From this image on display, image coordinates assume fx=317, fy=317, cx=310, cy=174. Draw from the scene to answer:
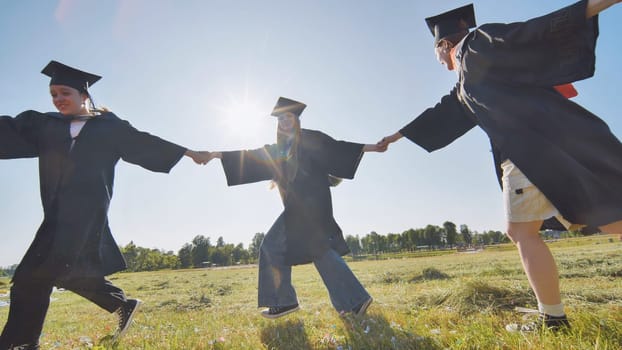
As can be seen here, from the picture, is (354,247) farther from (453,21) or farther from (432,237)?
(453,21)

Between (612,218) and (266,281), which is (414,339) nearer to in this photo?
(612,218)

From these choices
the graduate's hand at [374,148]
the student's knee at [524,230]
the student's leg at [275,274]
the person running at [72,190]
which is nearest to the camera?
the student's knee at [524,230]

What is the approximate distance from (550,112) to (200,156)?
3.98 m

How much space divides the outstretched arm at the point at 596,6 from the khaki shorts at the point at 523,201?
111 cm

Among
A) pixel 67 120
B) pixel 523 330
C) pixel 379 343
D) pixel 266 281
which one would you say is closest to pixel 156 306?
pixel 266 281

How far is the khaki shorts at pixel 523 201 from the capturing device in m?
2.36

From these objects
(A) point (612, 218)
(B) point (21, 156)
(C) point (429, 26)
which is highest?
(C) point (429, 26)

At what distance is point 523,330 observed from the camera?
241 cm

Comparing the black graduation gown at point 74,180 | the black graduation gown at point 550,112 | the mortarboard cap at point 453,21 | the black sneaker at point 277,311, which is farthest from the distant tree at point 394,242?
the black graduation gown at point 550,112

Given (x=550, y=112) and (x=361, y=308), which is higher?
(x=550, y=112)

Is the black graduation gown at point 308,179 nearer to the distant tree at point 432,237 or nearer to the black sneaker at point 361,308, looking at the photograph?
the black sneaker at point 361,308

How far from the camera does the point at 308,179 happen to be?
14.3ft

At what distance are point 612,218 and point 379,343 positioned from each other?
1782 mm

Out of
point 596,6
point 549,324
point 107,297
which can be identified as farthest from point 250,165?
point 596,6
